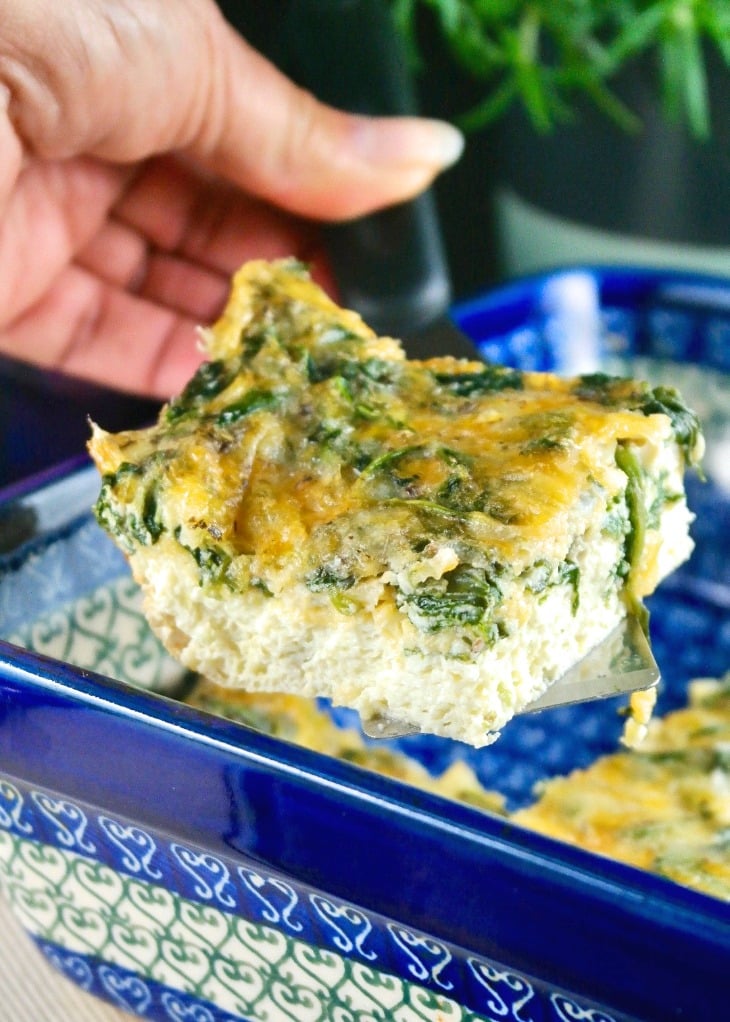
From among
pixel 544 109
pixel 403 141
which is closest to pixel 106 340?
pixel 403 141

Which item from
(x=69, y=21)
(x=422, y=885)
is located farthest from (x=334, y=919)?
(x=69, y=21)

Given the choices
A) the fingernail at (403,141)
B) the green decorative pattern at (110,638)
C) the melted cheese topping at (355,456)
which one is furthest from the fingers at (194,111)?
the green decorative pattern at (110,638)

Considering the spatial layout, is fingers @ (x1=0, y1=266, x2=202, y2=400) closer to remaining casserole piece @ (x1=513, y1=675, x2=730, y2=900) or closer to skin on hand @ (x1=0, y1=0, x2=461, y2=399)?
skin on hand @ (x1=0, y1=0, x2=461, y2=399)

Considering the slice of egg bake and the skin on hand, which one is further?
the skin on hand

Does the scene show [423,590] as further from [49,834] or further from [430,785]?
[430,785]

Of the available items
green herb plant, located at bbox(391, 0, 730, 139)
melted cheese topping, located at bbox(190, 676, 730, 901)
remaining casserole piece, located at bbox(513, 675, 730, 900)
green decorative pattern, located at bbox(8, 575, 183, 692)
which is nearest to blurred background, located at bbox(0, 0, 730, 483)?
green herb plant, located at bbox(391, 0, 730, 139)

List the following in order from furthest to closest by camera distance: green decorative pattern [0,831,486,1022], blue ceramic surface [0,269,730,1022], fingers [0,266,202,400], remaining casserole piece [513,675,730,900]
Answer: fingers [0,266,202,400], remaining casserole piece [513,675,730,900], green decorative pattern [0,831,486,1022], blue ceramic surface [0,269,730,1022]

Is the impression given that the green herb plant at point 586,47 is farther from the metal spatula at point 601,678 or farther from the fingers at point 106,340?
the metal spatula at point 601,678

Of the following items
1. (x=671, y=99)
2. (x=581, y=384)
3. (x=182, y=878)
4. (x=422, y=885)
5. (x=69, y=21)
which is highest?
(x=671, y=99)
